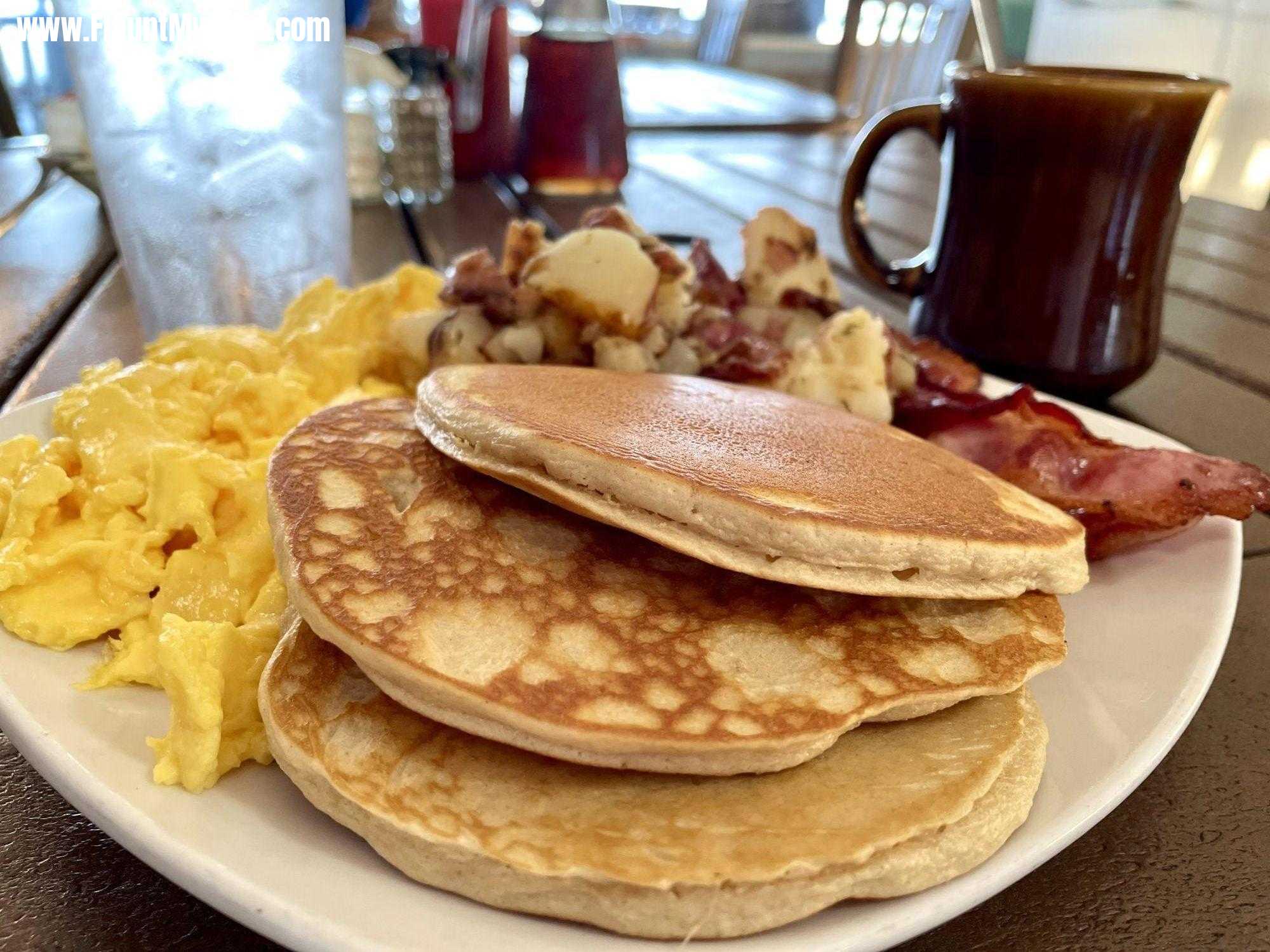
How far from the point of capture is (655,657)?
2.38ft

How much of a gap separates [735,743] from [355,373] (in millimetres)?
869

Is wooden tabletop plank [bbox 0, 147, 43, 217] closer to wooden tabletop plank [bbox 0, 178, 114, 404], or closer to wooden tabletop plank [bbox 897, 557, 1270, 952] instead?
wooden tabletop plank [bbox 0, 178, 114, 404]

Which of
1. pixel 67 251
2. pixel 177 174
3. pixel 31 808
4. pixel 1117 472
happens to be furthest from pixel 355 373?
pixel 67 251

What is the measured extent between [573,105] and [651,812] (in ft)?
7.55

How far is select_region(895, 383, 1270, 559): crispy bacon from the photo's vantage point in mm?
1027

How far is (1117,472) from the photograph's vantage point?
3.59ft

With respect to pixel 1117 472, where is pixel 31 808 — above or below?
below

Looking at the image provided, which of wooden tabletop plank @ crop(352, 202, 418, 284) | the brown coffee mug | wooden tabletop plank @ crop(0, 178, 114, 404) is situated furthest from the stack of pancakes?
wooden tabletop plank @ crop(352, 202, 418, 284)

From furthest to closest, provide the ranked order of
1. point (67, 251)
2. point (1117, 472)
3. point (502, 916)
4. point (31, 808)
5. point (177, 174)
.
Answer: point (67, 251) < point (177, 174) < point (1117, 472) < point (31, 808) < point (502, 916)

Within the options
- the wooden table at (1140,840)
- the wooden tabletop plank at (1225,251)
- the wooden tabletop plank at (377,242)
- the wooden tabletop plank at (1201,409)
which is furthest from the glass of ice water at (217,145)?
the wooden tabletop plank at (1225,251)

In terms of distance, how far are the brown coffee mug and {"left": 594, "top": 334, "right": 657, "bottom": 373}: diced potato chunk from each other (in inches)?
24.0

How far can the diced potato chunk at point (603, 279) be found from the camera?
120cm

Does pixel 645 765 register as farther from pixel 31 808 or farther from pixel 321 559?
pixel 31 808

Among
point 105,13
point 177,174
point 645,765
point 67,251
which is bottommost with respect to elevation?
point 67,251
